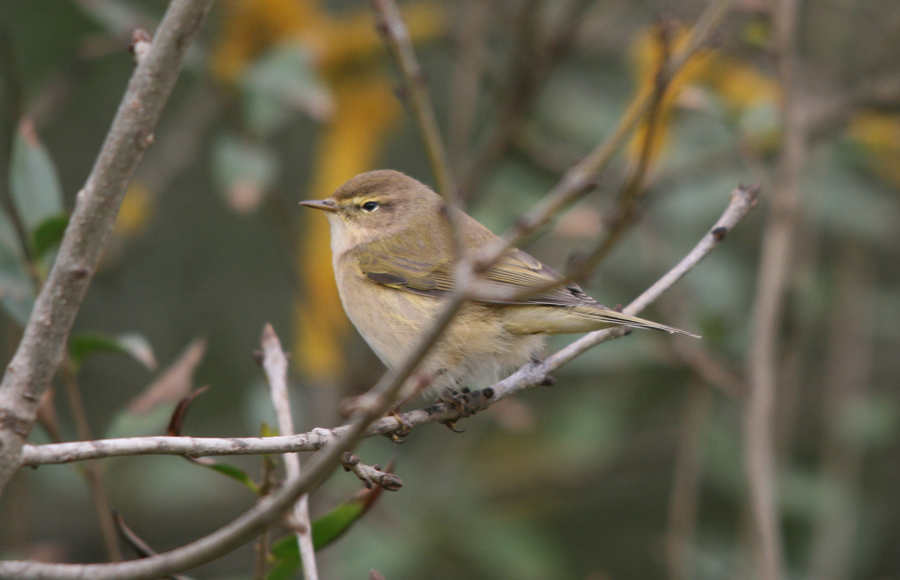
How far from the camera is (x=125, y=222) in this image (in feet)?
15.0

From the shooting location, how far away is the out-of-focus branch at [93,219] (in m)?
1.58

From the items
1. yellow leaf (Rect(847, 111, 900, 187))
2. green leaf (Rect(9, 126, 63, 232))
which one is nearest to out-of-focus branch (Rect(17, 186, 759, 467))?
green leaf (Rect(9, 126, 63, 232))

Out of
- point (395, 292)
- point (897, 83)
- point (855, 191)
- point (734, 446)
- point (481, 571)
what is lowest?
point (481, 571)

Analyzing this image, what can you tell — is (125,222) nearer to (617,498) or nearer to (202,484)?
(202,484)

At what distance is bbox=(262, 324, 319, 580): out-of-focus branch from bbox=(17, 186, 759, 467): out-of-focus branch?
0.25 metres

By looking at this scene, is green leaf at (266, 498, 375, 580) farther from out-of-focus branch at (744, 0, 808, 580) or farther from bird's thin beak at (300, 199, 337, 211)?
out-of-focus branch at (744, 0, 808, 580)

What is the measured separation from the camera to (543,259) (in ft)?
16.0

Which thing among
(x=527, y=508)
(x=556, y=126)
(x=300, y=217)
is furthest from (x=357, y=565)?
(x=556, y=126)

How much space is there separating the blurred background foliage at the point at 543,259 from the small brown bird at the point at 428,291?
1.57 feet

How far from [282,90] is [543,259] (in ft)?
5.81

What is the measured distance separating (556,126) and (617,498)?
8.40ft

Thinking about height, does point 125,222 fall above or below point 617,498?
above

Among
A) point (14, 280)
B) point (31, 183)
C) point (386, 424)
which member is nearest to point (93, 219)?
point (386, 424)

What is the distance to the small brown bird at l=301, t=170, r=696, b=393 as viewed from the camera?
9.35ft
